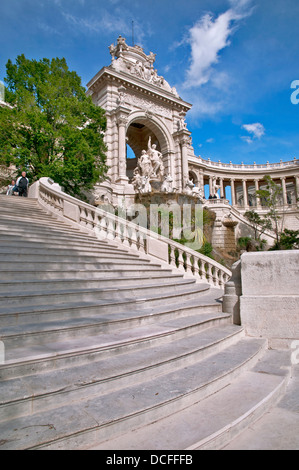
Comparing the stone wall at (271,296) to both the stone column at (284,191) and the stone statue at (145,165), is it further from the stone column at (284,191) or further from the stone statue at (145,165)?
the stone column at (284,191)

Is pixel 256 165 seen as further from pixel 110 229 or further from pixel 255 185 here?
pixel 110 229

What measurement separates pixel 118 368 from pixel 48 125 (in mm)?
15343

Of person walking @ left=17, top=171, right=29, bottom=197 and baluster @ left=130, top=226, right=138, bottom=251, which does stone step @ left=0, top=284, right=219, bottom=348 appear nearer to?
baluster @ left=130, top=226, right=138, bottom=251

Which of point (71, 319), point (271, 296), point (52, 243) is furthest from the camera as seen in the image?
point (52, 243)

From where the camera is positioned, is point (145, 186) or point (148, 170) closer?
point (145, 186)

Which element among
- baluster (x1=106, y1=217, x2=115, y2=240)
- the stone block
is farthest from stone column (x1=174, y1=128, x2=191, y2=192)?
the stone block

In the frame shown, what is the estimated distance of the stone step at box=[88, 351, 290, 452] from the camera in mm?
2119

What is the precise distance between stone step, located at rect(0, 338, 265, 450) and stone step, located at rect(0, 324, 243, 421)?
0.18 ft

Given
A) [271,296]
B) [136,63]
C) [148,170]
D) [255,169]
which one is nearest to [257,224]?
[148,170]

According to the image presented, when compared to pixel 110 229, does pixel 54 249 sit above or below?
below

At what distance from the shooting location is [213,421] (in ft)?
7.88

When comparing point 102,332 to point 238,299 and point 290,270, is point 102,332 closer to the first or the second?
point 238,299

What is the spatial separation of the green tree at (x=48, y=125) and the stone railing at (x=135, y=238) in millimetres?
5413
